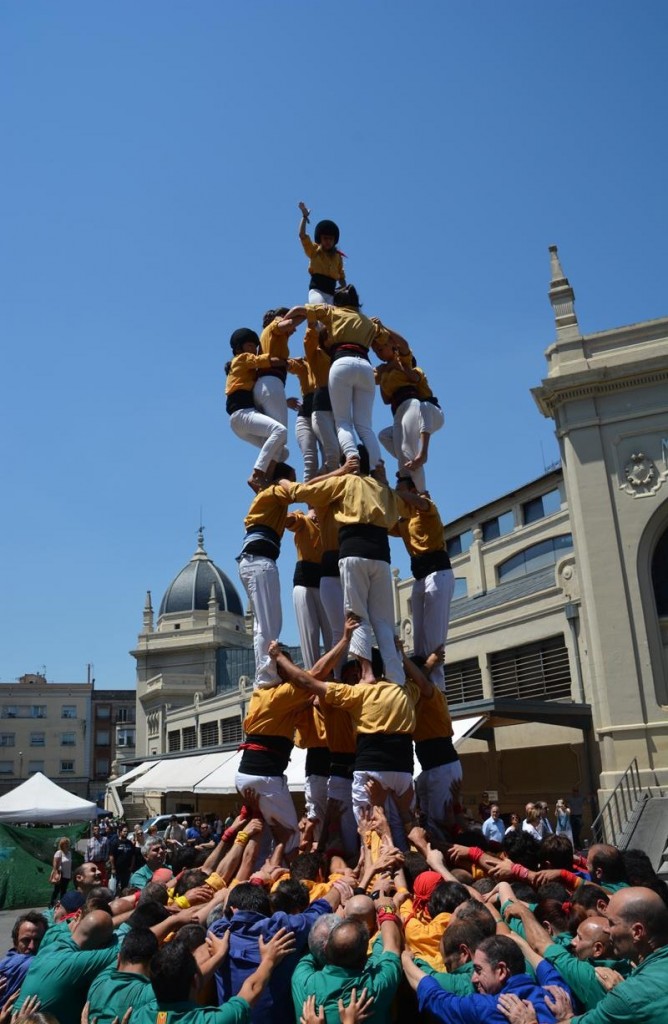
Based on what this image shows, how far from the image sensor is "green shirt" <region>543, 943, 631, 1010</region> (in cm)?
A: 380

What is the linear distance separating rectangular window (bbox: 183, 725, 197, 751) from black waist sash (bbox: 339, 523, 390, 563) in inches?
1817

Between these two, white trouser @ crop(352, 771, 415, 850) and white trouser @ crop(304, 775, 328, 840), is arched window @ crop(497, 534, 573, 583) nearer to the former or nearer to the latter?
white trouser @ crop(304, 775, 328, 840)

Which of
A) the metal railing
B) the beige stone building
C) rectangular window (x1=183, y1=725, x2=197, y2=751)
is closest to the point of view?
the metal railing

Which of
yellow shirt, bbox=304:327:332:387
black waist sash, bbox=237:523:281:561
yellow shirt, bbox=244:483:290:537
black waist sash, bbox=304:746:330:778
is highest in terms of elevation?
yellow shirt, bbox=304:327:332:387

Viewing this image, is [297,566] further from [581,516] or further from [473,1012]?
[581,516]

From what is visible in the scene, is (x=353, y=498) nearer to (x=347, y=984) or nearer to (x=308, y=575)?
(x=308, y=575)

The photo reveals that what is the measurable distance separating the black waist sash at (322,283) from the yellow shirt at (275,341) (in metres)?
0.92

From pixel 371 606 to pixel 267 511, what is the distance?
169 cm

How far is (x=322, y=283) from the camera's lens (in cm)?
1059

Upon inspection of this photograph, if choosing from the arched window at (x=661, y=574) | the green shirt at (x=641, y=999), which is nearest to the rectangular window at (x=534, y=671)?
the arched window at (x=661, y=574)

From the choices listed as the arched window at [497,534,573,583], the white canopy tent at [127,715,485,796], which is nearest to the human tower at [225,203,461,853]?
the white canopy tent at [127,715,485,796]

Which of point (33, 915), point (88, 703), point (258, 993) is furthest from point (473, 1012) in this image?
point (88, 703)

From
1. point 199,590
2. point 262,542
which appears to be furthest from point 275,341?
point 199,590

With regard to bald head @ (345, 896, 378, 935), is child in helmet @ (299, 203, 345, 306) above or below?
above
